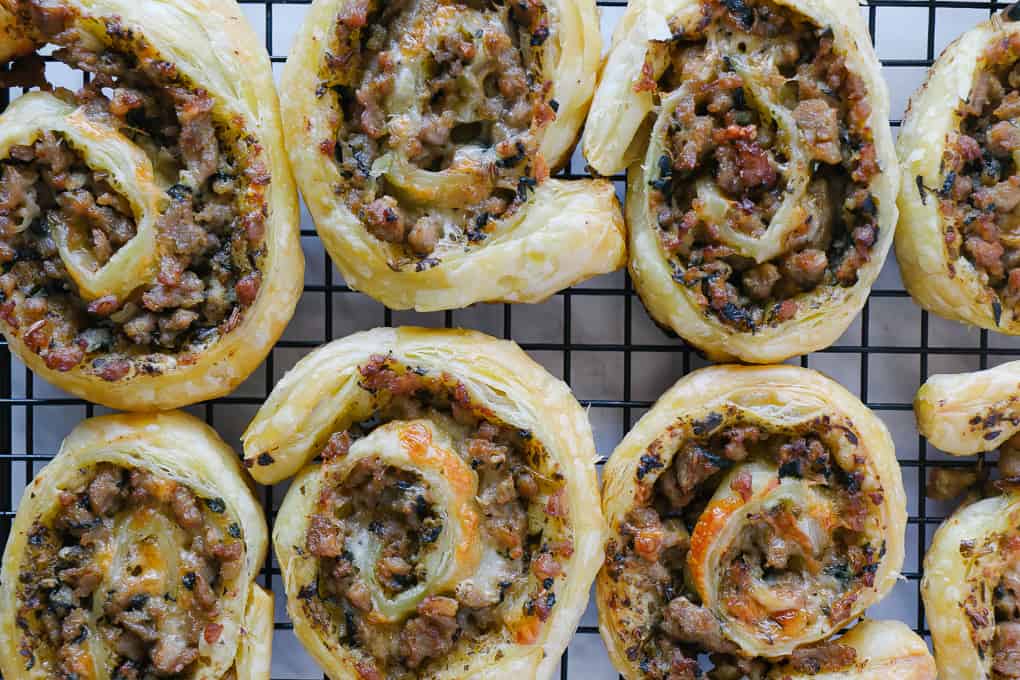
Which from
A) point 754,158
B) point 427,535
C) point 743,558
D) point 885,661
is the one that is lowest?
point 885,661

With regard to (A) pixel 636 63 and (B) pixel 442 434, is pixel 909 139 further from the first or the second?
(B) pixel 442 434

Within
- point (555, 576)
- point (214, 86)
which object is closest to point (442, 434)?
point (555, 576)

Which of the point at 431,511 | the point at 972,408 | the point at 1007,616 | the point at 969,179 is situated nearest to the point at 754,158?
the point at 969,179

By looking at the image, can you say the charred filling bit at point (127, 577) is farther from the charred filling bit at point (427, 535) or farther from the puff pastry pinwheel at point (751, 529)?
the puff pastry pinwheel at point (751, 529)

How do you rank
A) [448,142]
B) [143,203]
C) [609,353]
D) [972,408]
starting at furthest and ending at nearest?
[609,353]
[972,408]
[448,142]
[143,203]

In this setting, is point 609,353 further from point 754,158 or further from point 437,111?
point 437,111

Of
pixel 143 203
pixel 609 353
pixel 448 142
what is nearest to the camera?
pixel 143 203

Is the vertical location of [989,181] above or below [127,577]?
above
